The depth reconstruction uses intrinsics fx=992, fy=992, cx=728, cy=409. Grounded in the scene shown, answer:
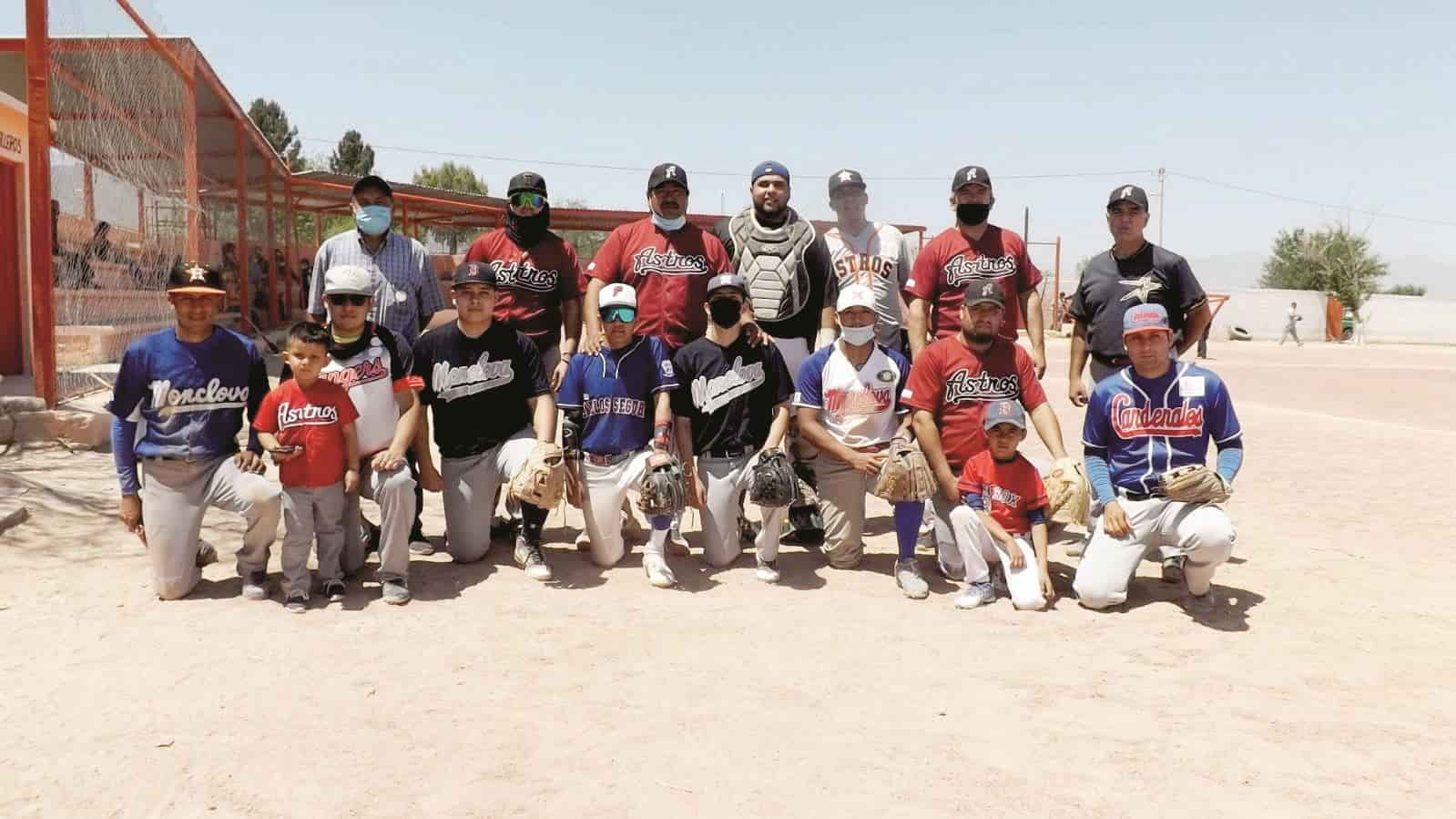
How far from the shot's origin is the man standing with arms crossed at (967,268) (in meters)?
6.06

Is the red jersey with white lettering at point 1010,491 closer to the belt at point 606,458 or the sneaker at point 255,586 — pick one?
the belt at point 606,458

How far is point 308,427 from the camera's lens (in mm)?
4824

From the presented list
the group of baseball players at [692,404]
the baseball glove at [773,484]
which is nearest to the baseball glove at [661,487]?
the group of baseball players at [692,404]

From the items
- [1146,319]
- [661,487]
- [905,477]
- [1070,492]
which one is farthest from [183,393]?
[1146,319]

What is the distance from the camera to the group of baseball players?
15.9 ft

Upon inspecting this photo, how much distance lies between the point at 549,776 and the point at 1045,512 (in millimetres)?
3112

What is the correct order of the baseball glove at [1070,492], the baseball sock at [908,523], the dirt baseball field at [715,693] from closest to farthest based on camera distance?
the dirt baseball field at [715,693], the baseball glove at [1070,492], the baseball sock at [908,523]

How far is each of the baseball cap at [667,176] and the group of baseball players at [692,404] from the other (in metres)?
0.02

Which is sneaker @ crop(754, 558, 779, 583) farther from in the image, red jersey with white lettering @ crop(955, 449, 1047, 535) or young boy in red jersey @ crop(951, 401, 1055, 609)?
red jersey with white lettering @ crop(955, 449, 1047, 535)

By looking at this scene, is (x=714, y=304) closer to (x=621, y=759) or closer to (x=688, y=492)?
(x=688, y=492)

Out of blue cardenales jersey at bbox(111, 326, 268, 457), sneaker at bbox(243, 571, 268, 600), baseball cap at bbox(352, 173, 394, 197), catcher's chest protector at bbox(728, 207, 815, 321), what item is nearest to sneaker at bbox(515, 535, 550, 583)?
sneaker at bbox(243, 571, 268, 600)

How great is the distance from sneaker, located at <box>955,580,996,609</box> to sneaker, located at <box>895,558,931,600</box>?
182mm

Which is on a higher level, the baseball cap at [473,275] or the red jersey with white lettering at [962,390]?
the baseball cap at [473,275]

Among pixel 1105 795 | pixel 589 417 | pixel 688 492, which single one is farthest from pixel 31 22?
pixel 1105 795
